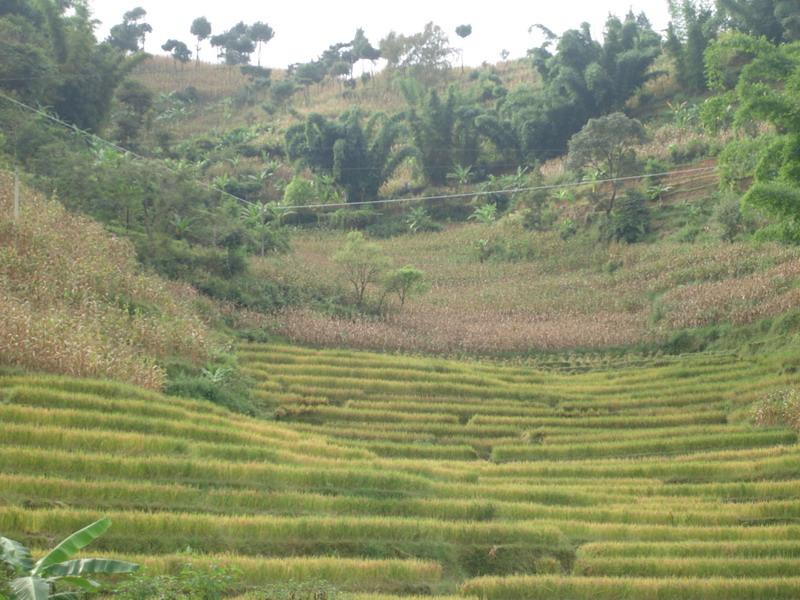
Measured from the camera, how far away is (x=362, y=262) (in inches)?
1196

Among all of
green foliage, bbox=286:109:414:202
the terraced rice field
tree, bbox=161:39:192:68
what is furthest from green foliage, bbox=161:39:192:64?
the terraced rice field

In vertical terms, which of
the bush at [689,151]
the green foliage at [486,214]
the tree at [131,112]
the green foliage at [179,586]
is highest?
the tree at [131,112]

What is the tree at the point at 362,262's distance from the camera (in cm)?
3031

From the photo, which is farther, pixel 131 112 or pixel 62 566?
pixel 131 112

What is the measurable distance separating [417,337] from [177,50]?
47625mm

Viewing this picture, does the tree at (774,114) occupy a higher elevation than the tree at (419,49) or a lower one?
lower

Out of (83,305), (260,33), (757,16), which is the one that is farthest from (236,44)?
(83,305)

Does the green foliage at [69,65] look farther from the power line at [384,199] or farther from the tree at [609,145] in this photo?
the tree at [609,145]

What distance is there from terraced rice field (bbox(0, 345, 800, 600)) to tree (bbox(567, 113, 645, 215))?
17540mm

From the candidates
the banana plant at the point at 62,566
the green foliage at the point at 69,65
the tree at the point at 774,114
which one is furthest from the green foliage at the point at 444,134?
the banana plant at the point at 62,566

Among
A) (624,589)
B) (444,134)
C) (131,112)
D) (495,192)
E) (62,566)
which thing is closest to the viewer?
(62,566)

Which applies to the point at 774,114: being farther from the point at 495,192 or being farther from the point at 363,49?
the point at 363,49

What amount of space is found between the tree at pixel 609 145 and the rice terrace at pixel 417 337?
0.15 m

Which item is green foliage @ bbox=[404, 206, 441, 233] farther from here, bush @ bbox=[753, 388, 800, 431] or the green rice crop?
the green rice crop
